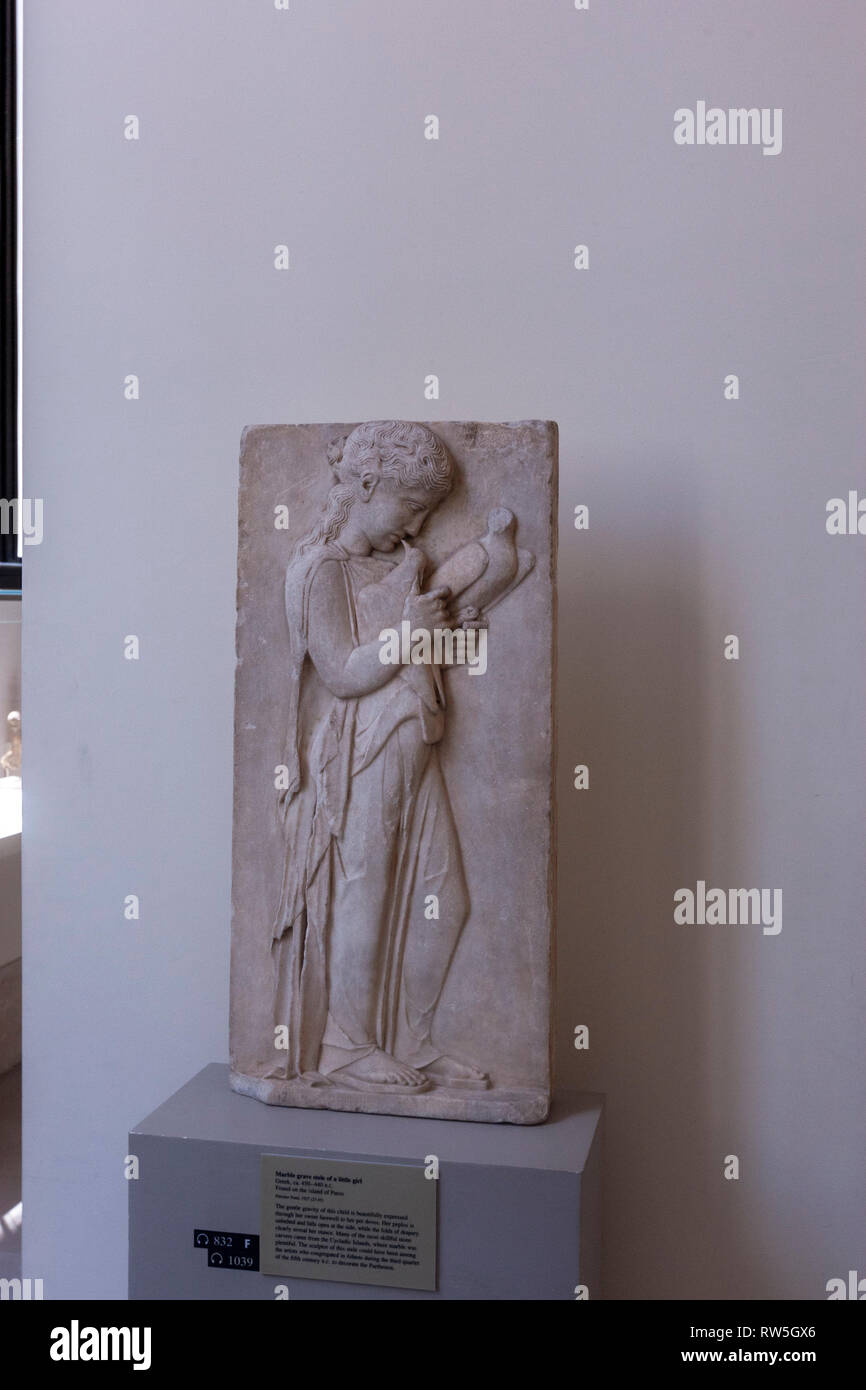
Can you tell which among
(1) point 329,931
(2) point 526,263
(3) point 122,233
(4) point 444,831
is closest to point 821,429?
(2) point 526,263

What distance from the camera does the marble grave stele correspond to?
2.58 meters

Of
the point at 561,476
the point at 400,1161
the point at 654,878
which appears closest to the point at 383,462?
the point at 561,476

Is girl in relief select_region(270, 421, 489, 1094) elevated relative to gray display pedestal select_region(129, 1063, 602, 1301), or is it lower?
elevated

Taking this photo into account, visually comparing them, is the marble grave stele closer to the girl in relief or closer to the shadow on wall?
the girl in relief

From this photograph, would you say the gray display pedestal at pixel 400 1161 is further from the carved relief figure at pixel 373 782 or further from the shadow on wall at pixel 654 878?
the shadow on wall at pixel 654 878

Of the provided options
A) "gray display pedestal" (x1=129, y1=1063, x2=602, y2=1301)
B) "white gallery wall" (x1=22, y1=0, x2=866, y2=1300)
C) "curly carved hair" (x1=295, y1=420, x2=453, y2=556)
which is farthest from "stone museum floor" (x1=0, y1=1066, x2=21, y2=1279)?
"curly carved hair" (x1=295, y1=420, x2=453, y2=556)

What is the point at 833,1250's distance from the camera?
2926 mm

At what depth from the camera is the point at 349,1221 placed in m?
2.39

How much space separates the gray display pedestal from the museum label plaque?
2cm

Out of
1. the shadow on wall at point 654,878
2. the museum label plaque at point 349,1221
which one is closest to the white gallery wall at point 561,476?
the shadow on wall at point 654,878

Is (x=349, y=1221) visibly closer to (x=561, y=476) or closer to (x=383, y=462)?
(x=383, y=462)

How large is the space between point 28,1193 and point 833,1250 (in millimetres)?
2049

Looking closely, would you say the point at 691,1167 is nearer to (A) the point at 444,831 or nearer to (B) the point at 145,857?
(A) the point at 444,831

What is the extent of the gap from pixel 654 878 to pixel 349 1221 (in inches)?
43.0
